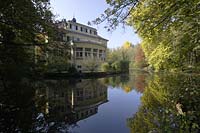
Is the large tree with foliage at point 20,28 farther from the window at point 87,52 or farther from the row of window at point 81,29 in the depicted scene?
the row of window at point 81,29

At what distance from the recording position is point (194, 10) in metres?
6.87

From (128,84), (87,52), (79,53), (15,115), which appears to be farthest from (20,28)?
(87,52)

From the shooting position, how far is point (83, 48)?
5041 centimetres

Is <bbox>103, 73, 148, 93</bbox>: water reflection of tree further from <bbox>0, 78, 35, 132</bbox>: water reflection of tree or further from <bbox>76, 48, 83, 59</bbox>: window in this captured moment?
<bbox>76, 48, 83, 59</bbox>: window

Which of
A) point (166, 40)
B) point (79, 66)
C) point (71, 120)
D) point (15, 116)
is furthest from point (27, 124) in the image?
point (79, 66)

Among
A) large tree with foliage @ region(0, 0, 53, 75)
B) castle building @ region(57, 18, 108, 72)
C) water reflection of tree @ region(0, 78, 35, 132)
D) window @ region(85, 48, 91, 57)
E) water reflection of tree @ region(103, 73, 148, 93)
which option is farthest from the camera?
window @ region(85, 48, 91, 57)

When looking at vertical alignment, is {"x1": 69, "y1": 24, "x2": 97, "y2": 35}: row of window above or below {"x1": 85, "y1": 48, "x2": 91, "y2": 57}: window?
above

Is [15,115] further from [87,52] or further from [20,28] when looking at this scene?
[87,52]

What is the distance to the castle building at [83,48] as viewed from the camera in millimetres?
47394

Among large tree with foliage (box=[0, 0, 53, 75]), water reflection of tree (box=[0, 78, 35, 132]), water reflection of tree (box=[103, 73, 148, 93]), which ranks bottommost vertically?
water reflection of tree (box=[0, 78, 35, 132])

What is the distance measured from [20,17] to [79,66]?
3690 cm

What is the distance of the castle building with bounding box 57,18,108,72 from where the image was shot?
155 ft

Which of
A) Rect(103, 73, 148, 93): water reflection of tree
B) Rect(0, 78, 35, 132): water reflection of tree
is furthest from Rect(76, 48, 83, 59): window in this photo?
Rect(0, 78, 35, 132): water reflection of tree

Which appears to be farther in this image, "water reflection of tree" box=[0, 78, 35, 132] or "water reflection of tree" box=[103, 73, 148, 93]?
"water reflection of tree" box=[103, 73, 148, 93]
